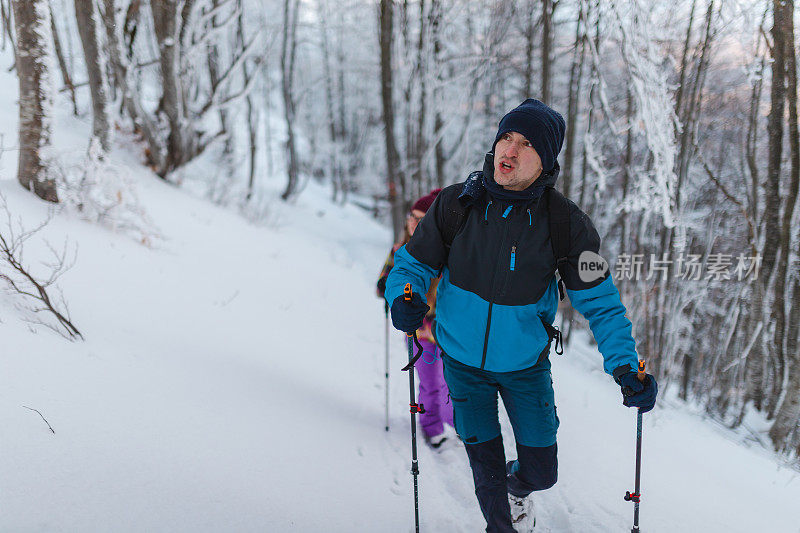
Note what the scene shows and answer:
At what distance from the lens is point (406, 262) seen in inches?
89.3

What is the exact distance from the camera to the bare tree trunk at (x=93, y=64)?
5.52 meters

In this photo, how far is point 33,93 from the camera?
14.2 ft

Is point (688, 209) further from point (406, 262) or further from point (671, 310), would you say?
point (406, 262)

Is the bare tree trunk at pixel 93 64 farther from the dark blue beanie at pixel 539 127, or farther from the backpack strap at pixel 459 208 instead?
the dark blue beanie at pixel 539 127

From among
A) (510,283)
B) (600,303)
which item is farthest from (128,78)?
(600,303)

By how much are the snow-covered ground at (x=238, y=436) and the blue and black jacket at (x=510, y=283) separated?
47.8 inches

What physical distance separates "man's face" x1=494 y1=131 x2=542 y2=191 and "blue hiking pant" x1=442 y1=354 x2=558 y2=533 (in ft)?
2.81

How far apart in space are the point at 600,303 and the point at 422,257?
809 millimetres

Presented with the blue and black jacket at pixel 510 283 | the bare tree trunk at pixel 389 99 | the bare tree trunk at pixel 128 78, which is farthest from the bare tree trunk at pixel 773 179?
the bare tree trunk at pixel 128 78

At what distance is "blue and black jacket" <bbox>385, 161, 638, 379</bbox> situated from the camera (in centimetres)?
204

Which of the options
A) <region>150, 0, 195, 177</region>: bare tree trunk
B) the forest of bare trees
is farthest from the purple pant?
<region>150, 0, 195, 177</region>: bare tree trunk

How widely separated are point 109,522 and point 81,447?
46cm

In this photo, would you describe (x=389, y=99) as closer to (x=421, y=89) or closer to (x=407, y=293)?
(x=421, y=89)

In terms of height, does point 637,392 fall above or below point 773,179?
below
